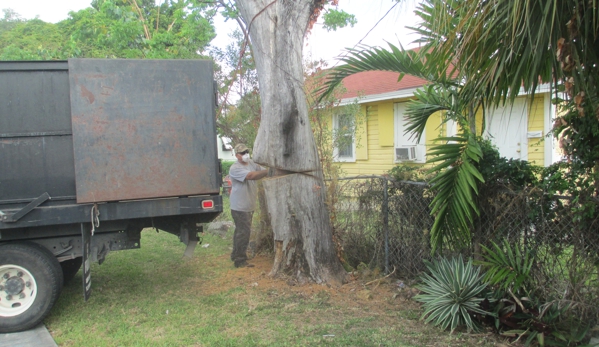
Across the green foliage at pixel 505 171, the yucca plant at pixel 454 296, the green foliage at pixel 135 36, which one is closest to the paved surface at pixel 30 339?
the yucca plant at pixel 454 296

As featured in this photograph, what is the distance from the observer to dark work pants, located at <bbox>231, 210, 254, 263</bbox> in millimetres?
7387

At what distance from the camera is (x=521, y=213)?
4570 millimetres

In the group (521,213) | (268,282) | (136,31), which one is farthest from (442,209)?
(136,31)

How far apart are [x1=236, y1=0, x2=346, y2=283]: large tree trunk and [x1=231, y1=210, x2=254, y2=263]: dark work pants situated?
1.18 metres

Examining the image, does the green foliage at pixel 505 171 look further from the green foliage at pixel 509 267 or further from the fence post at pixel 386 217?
the fence post at pixel 386 217

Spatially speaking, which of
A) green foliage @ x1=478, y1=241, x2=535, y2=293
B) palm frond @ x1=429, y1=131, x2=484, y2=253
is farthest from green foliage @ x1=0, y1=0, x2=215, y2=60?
green foliage @ x1=478, y1=241, x2=535, y2=293

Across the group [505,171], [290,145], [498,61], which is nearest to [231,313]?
[290,145]

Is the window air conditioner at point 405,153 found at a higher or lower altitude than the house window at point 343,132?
lower

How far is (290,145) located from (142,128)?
1806mm

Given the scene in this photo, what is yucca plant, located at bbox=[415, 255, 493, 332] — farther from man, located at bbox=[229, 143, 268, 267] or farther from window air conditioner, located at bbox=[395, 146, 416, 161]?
window air conditioner, located at bbox=[395, 146, 416, 161]

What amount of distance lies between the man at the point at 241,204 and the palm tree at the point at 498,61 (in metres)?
3.28

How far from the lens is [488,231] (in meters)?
4.91

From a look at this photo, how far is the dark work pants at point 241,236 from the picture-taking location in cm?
739

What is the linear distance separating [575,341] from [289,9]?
4678 mm
